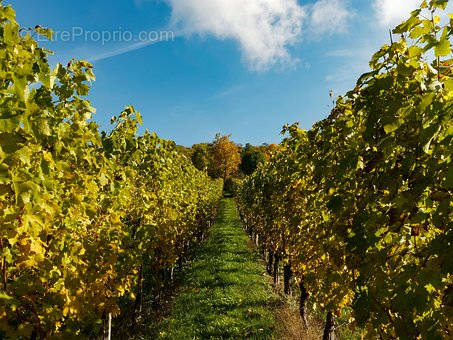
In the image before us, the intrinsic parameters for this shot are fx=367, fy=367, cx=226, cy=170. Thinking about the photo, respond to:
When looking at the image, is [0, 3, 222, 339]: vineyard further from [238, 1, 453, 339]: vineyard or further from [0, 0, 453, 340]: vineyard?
[238, 1, 453, 339]: vineyard

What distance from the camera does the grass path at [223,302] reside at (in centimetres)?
905

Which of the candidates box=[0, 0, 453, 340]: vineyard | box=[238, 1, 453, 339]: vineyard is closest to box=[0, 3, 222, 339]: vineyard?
box=[0, 0, 453, 340]: vineyard

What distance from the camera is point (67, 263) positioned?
4777 millimetres

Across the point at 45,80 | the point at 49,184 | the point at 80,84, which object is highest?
the point at 80,84

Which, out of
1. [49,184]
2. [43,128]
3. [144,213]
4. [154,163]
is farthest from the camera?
[144,213]

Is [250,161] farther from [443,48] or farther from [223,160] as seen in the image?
[443,48]

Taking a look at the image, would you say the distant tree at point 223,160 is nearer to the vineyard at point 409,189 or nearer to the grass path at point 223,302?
the grass path at point 223,302

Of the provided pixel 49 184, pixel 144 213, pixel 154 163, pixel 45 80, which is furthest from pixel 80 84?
pixel 144 213

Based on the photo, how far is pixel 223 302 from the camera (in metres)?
11.2

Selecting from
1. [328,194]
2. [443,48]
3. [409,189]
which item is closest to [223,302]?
[328,194]

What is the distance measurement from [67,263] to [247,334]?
5487 millimetres

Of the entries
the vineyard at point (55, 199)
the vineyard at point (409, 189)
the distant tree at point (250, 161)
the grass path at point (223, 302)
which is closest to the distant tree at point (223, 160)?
the distant tree at point (250, 161)

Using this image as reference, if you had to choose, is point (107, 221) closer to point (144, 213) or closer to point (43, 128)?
point (144, 213)

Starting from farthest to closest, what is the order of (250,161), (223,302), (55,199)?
(250,161) < (223,302) < (55,199)
